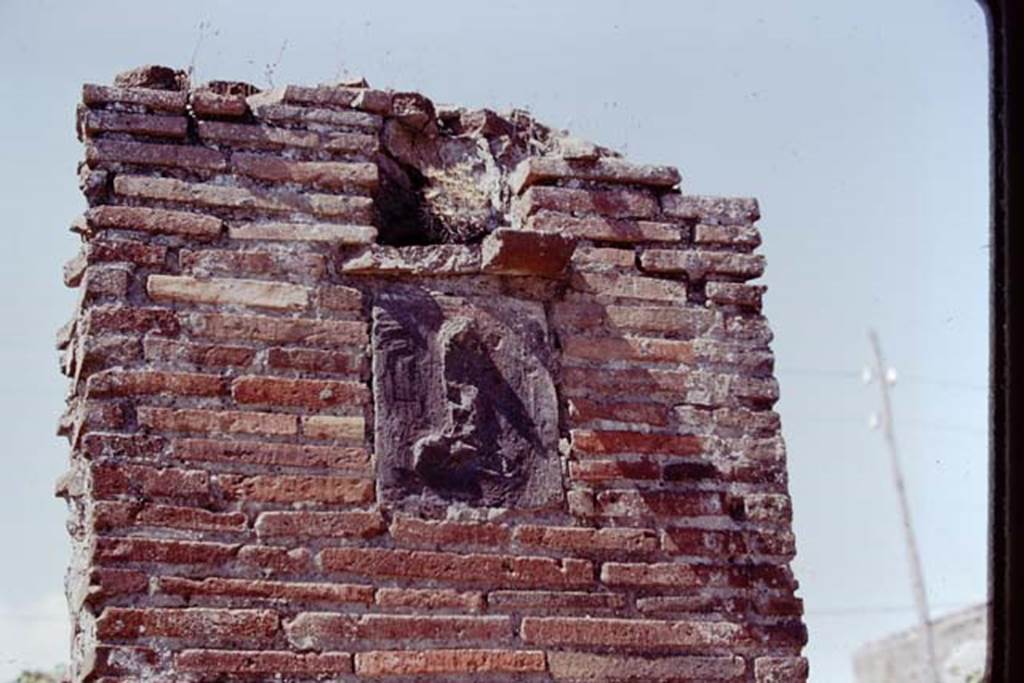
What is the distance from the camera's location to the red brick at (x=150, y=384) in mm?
3559

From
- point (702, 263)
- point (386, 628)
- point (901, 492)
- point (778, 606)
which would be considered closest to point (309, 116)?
point (702, 263)

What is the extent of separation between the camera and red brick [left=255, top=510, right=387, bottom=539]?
139 inches

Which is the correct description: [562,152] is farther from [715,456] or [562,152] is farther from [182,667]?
[182,667]

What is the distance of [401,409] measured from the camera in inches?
148

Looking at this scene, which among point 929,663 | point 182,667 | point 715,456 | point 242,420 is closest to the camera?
point 182,667

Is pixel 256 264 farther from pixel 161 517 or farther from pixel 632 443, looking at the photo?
pixel 632 443

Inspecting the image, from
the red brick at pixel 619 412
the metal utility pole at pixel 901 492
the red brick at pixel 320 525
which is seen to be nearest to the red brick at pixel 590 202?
the red brick at pixel 619 412

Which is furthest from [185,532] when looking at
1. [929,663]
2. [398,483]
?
[929,663]

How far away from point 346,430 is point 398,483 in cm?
19

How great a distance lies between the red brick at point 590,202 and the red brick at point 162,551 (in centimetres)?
131

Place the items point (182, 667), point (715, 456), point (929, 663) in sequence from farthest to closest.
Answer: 1. point (929, 663)
2. point (715, 456)
3. point (182, 667)

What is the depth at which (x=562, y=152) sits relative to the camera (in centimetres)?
420

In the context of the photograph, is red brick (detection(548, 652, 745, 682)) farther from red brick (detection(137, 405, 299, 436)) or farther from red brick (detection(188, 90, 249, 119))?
red brick (detection(188, 90, 249, 119))

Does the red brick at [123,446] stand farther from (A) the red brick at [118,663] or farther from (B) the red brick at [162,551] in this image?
(A) the red brick at [118,663]
